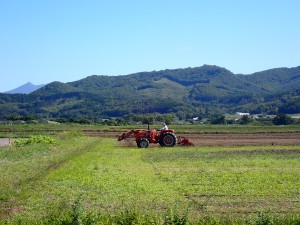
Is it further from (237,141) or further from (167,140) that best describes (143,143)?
(237,141)

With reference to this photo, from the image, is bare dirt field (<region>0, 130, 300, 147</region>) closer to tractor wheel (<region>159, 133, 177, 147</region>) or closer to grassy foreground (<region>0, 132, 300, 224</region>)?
tractor wheel (<region>159, 133, 177, 147</region>)

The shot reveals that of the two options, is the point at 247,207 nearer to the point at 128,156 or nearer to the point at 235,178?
the point at 235,178

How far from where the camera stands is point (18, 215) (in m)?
13.2

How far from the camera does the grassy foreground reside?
449 inches

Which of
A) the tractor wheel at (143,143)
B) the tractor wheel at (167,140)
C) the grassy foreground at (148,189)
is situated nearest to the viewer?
the grassy foreground at (148,189)

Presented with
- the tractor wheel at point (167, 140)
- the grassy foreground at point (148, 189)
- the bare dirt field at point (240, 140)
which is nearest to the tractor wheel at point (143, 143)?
the tractor wheel at point (167, 140)

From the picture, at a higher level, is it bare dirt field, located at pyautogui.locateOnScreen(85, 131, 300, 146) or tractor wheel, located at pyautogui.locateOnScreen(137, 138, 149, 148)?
tractor wheel, located at pyautogui.locateOnScreen(137, 138, 149, 148)

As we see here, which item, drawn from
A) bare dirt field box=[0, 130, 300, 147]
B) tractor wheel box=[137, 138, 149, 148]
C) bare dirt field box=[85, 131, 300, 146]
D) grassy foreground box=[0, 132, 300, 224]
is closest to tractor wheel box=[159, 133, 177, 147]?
tractor wheel box=[137, 138, 149, 148]

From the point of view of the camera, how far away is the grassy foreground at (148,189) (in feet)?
37.4

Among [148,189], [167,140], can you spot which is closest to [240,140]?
[167,140]

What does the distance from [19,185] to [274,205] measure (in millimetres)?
9697

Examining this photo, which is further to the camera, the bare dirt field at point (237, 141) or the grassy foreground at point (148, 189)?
the bare dirt field at point (237, 141)

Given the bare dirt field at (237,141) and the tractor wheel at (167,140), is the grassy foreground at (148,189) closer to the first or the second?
the tractor wheel at (167,140)

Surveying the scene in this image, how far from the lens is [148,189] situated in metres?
17.5
